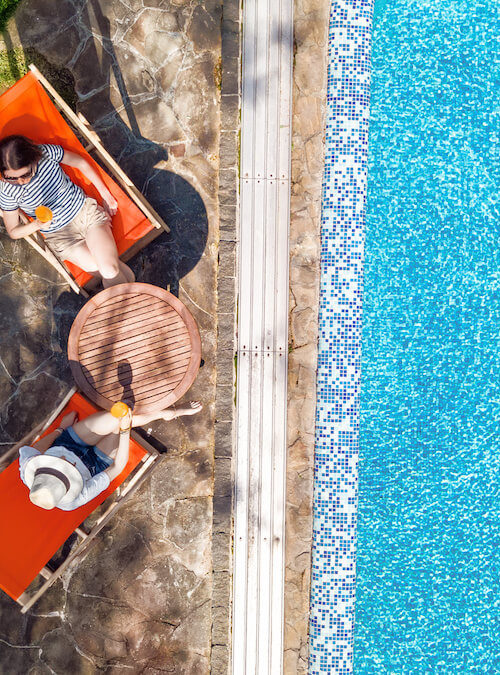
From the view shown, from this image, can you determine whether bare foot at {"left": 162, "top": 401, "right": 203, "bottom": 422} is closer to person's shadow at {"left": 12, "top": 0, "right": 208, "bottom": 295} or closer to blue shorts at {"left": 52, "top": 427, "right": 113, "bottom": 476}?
blue shorts at {"left": 52, "top": 427, "right": 113, "bottom": 476}

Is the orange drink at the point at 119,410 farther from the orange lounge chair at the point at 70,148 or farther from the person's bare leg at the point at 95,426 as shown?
the orange lounge chair at the point at 70,148

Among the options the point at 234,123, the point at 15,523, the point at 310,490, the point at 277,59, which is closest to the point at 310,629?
the point at 310,490

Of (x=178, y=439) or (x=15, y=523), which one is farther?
(x=178, y=439)

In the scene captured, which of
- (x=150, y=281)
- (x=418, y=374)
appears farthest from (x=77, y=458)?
(x=418, y=374)

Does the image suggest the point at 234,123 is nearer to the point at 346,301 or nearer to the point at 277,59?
the point at 277,59

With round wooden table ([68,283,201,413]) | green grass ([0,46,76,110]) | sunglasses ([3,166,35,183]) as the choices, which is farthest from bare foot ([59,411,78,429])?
green grass ([0,46,76,110])

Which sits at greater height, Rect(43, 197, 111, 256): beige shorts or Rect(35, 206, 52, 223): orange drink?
Rect(35, 206, 52, 223): orange drink

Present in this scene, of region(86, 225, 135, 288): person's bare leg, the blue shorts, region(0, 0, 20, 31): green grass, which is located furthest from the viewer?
region(0, 0, 20, 31): green grass
